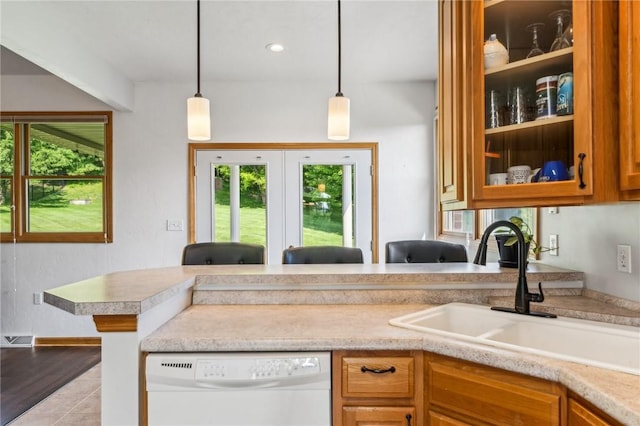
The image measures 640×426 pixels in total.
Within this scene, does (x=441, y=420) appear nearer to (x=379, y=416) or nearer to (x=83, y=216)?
(x=379, y=416)

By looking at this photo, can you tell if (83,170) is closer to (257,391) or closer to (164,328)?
(164,328)

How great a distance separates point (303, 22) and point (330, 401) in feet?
7.64

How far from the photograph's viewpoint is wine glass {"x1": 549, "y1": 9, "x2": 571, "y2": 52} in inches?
55.4

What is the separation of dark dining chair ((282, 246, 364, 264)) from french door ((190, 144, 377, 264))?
136 cm

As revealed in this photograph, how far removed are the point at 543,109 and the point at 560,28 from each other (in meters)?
0.31

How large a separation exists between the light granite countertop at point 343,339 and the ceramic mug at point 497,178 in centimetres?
61

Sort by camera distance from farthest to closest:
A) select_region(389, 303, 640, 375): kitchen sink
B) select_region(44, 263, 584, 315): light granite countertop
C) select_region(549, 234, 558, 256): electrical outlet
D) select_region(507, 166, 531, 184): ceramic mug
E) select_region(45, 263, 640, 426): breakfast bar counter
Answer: select_region(549, 234, 558, 256): electrical outlet
select_region(44, 263, 584, 315): light granite countertop
select_region(507, 166, 531, 184): ceramic mug
select_region(389, 303, 640, 375): kitchen sink
select_region(45, 263, 640, 426): breakfast bar counter

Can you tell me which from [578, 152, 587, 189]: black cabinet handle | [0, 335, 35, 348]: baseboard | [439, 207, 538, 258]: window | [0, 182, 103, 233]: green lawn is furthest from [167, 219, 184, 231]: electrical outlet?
[578, 152, 587, 189]: black cabinet handle

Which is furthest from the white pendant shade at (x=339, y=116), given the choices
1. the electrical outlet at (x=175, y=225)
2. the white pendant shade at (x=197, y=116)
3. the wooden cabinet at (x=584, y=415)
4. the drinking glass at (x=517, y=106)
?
the electrical outlet at (x=175, y=225)

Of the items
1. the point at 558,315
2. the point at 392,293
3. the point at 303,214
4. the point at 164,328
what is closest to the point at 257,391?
the point at 164,328

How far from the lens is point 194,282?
1.78m

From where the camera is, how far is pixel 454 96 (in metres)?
1.57

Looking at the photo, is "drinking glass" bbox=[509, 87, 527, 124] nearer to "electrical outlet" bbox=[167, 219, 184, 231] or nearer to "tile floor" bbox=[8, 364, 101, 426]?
"tile floor" bbox=[8, 364, 101, 426]

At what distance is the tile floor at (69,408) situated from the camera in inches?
92.1
